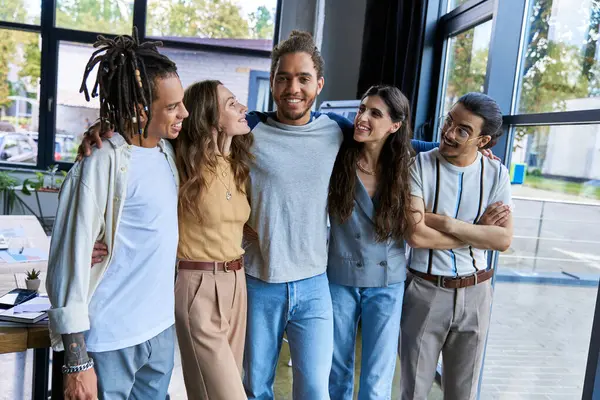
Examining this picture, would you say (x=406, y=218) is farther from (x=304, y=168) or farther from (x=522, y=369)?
(x=522, y=369)

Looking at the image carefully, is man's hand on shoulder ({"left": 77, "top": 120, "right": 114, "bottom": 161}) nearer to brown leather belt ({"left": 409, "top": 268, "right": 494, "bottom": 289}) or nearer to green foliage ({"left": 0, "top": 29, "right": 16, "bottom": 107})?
brown leather belt ({"left": 409, "top": 268, "right": 494, "bottom": 289})

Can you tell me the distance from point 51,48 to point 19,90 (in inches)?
22.0

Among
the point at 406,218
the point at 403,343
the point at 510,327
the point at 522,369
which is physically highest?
the point at 406,218

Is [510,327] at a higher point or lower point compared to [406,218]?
lower

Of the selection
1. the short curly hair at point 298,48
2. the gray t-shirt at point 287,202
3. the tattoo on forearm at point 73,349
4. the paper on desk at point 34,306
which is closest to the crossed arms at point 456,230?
the gray t-shirt at point 287,202

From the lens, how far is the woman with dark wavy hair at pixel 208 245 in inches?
66.5

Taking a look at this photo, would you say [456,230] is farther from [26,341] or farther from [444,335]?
[26,341]

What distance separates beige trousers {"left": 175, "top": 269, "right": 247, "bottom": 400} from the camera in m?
1.69

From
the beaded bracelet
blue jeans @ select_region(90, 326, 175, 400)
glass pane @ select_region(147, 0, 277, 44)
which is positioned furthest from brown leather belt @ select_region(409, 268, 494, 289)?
glass pane @ select_region(147, 0, 277, 44)

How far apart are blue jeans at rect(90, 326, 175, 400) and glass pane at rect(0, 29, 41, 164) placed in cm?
498

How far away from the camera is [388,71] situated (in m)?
4.13

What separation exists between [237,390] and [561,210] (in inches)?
72.5

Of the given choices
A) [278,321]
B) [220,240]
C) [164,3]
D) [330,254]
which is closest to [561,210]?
[330,254]

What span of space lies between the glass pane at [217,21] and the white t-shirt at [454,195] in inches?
167
